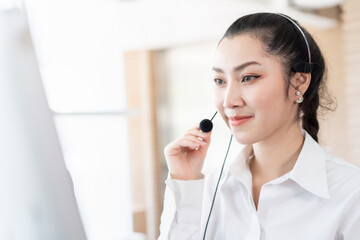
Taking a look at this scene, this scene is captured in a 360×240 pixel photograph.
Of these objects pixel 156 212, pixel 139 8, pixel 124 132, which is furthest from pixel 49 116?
pixel 156 212

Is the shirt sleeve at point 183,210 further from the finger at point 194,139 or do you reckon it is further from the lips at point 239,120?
the lips at point 239,120

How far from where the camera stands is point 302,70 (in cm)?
135

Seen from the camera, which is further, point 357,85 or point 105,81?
point 105,81

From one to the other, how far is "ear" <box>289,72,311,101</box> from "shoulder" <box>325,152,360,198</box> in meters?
0.22

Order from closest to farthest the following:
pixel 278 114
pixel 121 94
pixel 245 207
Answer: pixel 278 114 → pixel 245 207 → pixel 121 94

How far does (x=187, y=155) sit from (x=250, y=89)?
1.18 ft

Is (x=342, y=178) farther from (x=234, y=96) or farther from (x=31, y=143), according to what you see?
(x=31, y=143)

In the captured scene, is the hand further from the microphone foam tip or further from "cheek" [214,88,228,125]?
"cheek" [214,88,228,125]

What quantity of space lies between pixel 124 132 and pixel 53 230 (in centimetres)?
409

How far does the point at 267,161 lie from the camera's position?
146 cm

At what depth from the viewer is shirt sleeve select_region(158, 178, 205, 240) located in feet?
4.74

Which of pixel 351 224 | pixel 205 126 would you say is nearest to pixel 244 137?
pixel 205 126

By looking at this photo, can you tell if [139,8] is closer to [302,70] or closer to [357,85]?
[357,85]

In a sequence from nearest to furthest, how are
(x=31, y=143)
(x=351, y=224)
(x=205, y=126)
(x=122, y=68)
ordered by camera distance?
(x=31, y=143) < (x=351, y=224) < (x=205, y=126) < (x=122, y=68)
